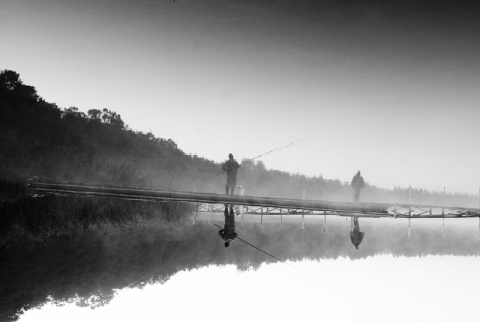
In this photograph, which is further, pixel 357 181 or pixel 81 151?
pixel 81 151

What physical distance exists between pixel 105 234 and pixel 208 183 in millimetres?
83170

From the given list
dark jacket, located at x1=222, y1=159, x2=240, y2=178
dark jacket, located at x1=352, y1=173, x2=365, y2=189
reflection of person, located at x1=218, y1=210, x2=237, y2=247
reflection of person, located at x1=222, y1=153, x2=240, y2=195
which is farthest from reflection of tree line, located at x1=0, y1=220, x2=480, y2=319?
dark jacket, located at x1=352, y1=173, x2=365, y2=189

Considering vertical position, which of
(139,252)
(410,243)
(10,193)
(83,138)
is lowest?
(410,243)

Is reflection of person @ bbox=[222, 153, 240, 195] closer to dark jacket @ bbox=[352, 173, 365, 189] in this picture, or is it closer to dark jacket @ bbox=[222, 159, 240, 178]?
dark jacket @ bbox=[222, 159, 240, 178]

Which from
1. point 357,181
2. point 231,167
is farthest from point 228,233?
point 357,181

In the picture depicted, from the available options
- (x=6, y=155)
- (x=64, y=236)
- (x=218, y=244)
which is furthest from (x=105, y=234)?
(x=6, y=155)

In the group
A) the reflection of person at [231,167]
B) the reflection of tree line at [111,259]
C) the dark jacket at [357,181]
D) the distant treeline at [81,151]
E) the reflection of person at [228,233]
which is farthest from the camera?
the distant treeline at [81,151]

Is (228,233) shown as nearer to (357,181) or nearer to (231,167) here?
(231,167)

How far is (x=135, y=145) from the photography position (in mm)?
95375

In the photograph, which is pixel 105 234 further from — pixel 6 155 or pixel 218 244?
pixel 6 155

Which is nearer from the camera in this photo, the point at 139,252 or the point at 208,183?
the point at 139,252

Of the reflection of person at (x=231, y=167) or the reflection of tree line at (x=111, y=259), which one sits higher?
the reflection of person at (x=231, y=167)

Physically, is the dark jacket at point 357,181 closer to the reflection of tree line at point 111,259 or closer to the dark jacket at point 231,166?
the dark jacket at point 231,166

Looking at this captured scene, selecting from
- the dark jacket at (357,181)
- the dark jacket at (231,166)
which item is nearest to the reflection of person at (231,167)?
the dark jacket at (231,166)
